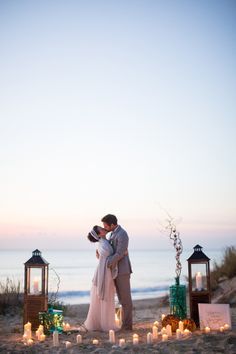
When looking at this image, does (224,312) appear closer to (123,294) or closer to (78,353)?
(123,294)

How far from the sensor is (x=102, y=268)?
7.66 meters

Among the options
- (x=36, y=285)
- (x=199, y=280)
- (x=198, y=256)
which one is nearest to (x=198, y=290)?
(x=199, y=280)

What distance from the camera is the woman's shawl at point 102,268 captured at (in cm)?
759

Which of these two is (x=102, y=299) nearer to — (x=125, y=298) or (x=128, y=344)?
(x=125, y=298)

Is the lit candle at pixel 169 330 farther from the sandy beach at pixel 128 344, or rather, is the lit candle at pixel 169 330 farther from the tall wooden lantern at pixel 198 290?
the tall wooden lantern at pixel 198 290

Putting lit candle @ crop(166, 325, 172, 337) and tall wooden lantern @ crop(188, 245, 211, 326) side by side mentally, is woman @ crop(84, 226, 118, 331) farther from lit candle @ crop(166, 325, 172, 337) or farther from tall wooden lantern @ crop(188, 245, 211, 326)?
tall wooden lantern @ crop(188, 245, 211, 326)

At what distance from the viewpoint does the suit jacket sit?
7637mm

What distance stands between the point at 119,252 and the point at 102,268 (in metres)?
0.39

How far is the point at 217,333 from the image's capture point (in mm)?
6547

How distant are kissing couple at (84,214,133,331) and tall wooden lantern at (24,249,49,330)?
81 centimetres

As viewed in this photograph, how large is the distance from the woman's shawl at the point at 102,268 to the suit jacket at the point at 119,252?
10cm

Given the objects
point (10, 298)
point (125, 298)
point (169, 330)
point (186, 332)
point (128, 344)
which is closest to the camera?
point (128, 344)

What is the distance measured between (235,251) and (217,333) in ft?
25.0

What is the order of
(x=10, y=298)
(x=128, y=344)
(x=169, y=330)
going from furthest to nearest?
1. (x=10, y=298)
2. (x=169, y=330)
3. (x=128, y=344)
